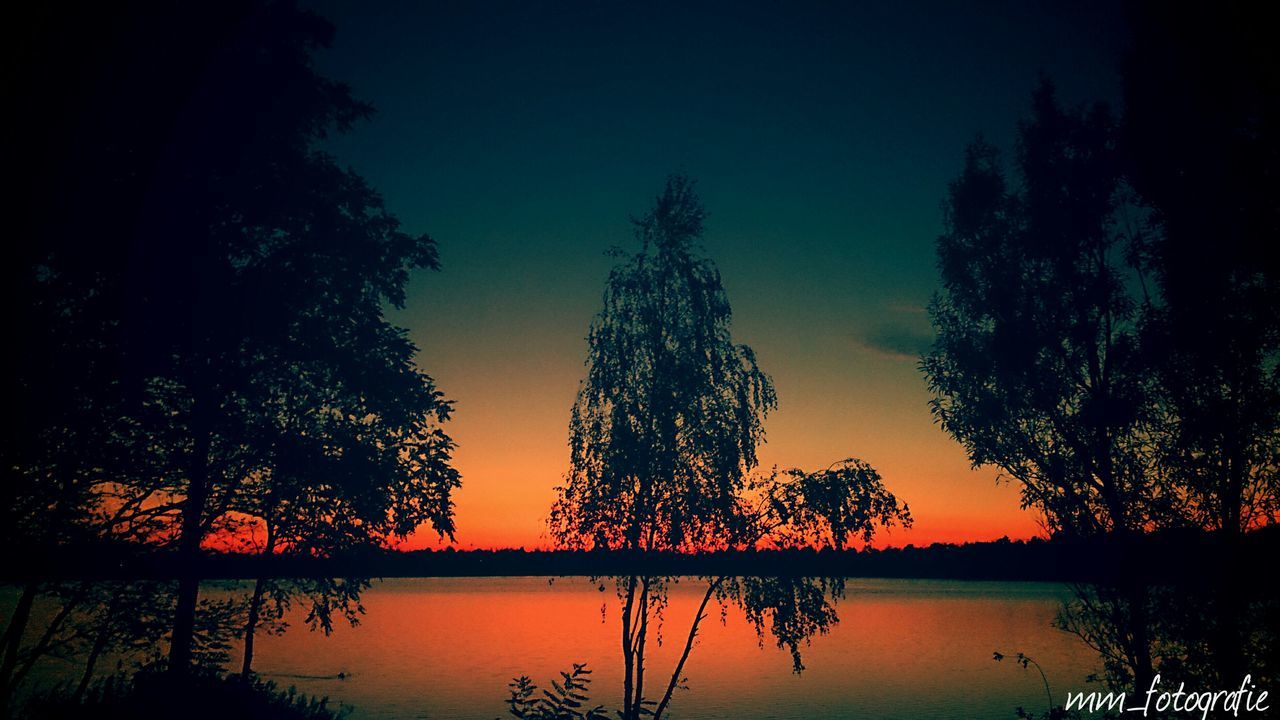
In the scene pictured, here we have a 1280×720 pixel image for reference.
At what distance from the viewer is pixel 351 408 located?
1593 cm

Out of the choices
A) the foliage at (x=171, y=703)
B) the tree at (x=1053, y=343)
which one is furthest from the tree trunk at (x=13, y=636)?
the tree at (x=1053, y=343)

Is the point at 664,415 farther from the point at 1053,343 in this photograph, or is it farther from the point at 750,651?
the point at 750,651

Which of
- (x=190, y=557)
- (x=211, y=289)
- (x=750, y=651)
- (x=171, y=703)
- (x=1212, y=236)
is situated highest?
(x=1212, y=236)

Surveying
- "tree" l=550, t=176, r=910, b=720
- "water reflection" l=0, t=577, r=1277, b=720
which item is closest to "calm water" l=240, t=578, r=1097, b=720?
"water reflection" l=0, t=577, r=1277, b=720

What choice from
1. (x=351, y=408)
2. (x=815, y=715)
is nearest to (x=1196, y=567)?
(x=351, y=408)

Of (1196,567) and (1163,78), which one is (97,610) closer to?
(1196,567)

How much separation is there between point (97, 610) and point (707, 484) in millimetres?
14337

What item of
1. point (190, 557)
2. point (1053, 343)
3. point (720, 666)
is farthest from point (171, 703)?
point (720, 666)

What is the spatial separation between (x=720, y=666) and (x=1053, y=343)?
48755 millimetres

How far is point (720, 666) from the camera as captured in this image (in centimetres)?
5819

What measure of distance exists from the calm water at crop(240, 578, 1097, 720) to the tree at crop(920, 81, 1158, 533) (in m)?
12.6

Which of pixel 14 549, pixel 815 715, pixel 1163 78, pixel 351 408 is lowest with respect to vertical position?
pixel 815 715

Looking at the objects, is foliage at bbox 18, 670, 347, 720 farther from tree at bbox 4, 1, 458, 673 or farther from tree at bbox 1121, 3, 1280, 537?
tree at bbox 1121, 3, 1280, 537

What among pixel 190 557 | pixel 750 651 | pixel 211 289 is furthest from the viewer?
pixel 750 651
